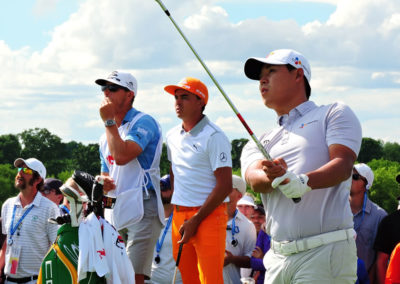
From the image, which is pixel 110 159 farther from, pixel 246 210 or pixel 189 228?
pixel 246 210

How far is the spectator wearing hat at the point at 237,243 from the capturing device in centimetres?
752

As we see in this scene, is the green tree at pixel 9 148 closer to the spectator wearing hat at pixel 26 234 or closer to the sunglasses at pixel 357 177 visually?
the spectator wearing hat at pixel 26 234

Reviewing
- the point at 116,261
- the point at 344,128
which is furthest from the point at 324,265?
the point at 116,261

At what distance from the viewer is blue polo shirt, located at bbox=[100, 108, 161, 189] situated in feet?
18.4

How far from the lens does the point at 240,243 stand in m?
7.74

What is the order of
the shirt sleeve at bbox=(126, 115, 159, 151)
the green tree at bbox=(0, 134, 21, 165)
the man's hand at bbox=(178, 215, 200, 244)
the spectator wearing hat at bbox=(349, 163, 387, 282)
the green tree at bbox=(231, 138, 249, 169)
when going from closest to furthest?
the man's hand at bbox=(178, 215, 200, 244) < the shirt sleeve at bbox=(126, 115, 159, 151) < the spectator wearing hat at bbox=(349, 163, 387, 282) < the green tree at bbox=(231, 138, 249, 169) < the green tree at bbox=(0, 134, 21, 165)

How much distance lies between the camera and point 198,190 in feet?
18.5

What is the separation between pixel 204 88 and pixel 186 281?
168cm

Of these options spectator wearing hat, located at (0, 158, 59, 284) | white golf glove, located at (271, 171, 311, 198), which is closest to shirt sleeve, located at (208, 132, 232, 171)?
white golf glove, located at (271, 171, 311, 198)

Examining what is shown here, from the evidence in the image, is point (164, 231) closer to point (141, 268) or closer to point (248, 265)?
point (248, 265)

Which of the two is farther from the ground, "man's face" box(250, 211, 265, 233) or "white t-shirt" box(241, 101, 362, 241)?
"white t-shirt" box(241, 101, 362, 241)

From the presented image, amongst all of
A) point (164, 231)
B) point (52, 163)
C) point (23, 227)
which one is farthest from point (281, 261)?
point (52, 163)

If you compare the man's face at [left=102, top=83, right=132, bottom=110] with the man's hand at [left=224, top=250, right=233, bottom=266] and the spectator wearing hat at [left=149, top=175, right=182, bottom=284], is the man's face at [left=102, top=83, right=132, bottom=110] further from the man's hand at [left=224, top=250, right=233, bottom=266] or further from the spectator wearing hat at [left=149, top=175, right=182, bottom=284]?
the man's hand at [left=224, top=250, right=233, bottom=266]

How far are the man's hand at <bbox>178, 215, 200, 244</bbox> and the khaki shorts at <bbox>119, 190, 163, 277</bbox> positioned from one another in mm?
300
